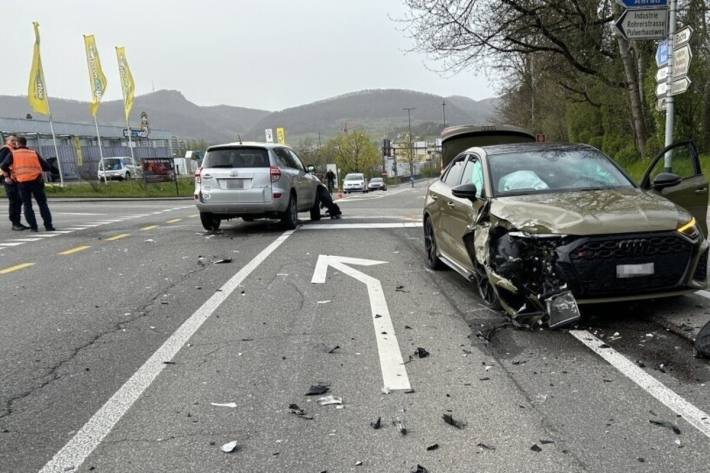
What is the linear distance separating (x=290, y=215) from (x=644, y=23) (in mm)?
7373

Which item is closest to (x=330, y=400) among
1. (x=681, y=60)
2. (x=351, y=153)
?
(x=681, y=60)

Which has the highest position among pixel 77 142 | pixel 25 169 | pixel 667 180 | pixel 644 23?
pixel 77 142

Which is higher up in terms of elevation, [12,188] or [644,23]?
[644,23]

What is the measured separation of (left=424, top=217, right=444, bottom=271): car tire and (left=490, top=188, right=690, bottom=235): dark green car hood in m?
2.29

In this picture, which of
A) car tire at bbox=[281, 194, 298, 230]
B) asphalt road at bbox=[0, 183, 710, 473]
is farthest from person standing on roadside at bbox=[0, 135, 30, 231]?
asphalt road at bbox=[0, 183, 710, 473]

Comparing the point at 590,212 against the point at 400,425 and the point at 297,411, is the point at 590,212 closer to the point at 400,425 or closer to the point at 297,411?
the point at 400,425

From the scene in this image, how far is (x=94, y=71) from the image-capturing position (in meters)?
31.4

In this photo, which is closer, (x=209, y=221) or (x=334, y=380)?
(x=334, y=380)

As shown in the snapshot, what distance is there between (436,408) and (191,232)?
1003 centimetres

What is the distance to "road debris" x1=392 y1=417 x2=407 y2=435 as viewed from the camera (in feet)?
10.5

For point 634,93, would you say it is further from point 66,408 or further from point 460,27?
point 66,408

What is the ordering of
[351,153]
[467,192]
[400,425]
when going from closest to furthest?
[400,425] → [467,192] → [351,153]

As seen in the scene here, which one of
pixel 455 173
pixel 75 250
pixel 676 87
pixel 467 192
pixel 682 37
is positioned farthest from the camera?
pixel 75 250

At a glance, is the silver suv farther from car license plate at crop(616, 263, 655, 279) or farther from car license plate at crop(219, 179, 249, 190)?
car license plate at crop(616, 263, 655, 279)
